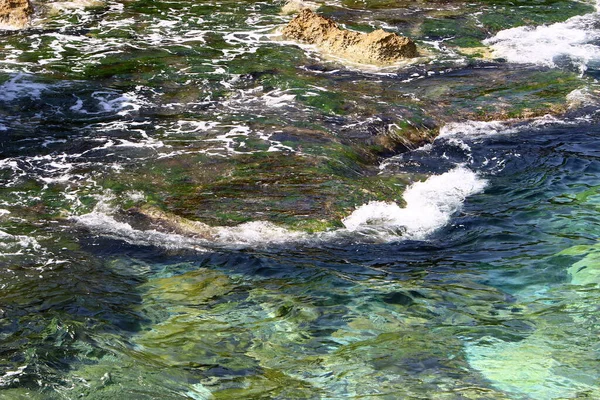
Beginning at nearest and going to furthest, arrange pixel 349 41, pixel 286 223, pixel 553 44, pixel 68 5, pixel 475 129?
pixel 286 223 → pixel 475 129 → pixel 349 41 → pixel 553 44 → pixel 68 5

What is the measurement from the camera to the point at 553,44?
14.3 m

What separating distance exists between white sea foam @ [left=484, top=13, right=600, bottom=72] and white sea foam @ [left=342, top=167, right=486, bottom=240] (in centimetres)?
481

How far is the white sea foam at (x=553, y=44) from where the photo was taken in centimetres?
1352

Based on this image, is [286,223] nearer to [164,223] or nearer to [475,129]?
[164,223]

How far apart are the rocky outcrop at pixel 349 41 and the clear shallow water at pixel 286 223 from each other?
0.53 m

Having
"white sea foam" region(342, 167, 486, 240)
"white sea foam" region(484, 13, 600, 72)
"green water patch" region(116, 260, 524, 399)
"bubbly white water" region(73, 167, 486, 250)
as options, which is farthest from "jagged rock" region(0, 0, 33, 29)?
"green water patch" region(116, 260, 524, 399)

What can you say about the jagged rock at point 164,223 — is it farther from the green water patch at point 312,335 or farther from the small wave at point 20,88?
the small wave at point 20,88

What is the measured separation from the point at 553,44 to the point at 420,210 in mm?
7168

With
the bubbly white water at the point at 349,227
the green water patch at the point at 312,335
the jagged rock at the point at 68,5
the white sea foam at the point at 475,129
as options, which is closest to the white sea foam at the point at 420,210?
the bubbly white water at the point at 349,227

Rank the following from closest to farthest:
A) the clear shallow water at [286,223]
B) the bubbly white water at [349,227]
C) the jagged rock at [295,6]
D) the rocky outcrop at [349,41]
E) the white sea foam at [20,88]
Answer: the clear shallow water at [286,223] → the bubbly white water at [349,227] → the white sea foam at [20,88] → the rocky outcrop at [349,41] → the jagged rock at [295,6]

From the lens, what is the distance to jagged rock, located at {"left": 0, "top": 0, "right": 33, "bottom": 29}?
15073mm

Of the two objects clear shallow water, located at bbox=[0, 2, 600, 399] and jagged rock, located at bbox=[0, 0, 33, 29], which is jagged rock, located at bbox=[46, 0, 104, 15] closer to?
jagged rock, located at bbox=[0, 0, 33, 29]

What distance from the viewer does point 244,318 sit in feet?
21.3

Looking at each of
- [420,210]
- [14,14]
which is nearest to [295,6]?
[14,14]
